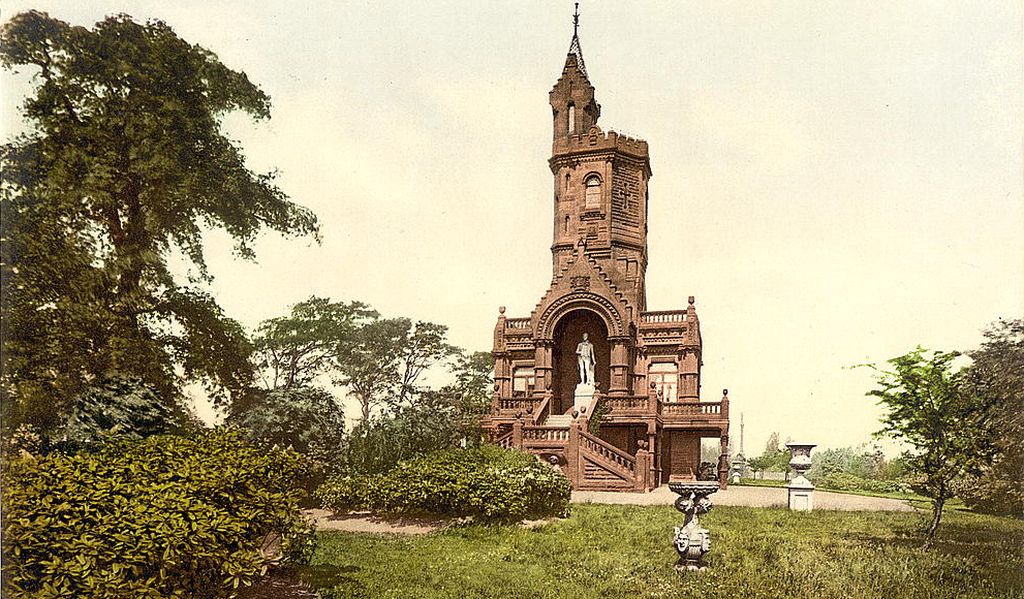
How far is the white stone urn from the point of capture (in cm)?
1056

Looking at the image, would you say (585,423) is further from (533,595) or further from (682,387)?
(533,595)

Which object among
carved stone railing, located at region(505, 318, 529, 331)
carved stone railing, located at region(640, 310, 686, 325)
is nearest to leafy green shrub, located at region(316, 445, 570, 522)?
carved stone railing, located at region(505, 318, 529, 331)

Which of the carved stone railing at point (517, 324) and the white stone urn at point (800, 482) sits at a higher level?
the carved stone railing at point (517, 324)

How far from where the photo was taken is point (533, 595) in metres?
9.16

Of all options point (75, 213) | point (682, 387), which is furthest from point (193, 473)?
point (682, 387)

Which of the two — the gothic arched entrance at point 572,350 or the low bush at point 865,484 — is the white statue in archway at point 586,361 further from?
the low bush at point 865,484

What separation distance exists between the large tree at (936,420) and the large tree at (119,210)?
8302 millimetres

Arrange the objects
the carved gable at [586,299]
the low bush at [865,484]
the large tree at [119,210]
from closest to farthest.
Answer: the low bush at [865,484]
the large tree at [119,210]
the carved gable at [586,299]

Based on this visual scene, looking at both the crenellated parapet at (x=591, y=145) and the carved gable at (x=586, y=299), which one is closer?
the carved gable at (x=586, y=299)

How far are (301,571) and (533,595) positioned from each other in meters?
3.02

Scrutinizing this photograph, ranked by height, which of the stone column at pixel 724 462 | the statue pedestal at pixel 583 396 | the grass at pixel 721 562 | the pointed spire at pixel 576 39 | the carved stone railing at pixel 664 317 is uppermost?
the pointed spire at pixel 576 39

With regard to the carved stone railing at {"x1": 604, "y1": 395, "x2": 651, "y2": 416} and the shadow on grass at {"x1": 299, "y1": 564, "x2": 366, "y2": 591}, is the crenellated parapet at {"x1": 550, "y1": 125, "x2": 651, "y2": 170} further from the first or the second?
the shadow on grass at {"x1": 299, "y1": 564, "x2": 366, "y2": 591}

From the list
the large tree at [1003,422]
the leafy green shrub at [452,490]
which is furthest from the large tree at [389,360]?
the large tree at [1003,422]

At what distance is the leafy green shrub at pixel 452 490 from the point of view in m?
11.3
